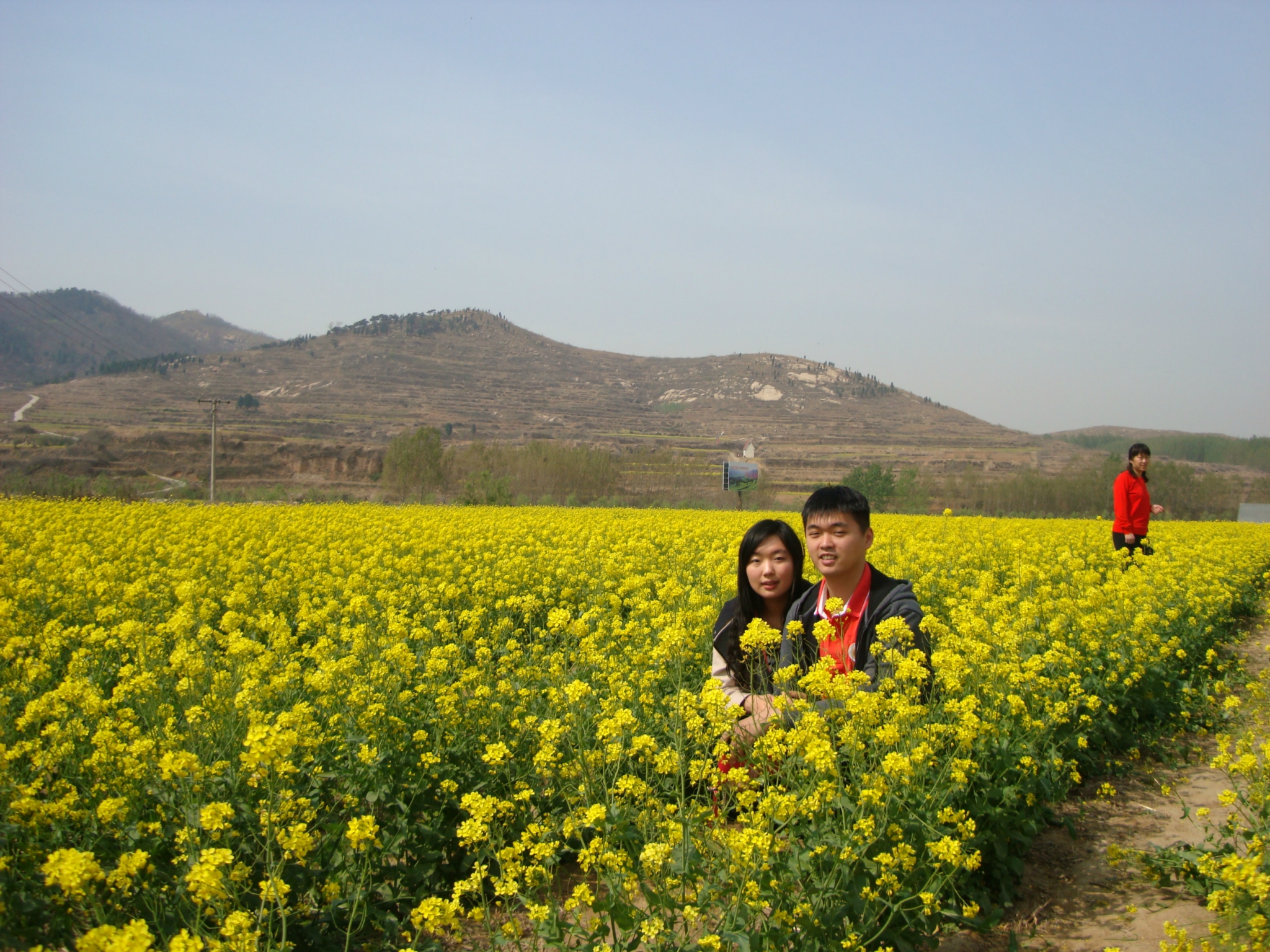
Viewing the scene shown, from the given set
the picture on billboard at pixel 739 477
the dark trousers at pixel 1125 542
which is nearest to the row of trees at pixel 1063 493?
the picture on billboard at pixel 739 477

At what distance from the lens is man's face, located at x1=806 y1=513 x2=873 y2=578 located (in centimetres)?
384

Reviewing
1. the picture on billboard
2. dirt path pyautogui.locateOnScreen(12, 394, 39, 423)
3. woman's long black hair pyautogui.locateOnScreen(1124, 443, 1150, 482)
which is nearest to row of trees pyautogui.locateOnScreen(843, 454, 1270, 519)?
the picture on billboard

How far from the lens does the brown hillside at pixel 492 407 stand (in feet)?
227

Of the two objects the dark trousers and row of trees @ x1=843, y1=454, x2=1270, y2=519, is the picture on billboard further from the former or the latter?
the dark trousers

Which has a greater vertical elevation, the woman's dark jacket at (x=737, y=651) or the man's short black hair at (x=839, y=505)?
the man's short black hair at (x=839, y=505)

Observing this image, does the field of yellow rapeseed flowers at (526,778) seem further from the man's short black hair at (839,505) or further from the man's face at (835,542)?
the man's short black hair at (839,505)

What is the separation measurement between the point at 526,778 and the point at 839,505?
198 cm

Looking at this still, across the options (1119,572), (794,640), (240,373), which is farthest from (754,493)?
(240,373)

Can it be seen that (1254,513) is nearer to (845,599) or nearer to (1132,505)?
(1132,505)

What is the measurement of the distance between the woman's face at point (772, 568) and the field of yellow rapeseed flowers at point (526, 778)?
64 centimetres

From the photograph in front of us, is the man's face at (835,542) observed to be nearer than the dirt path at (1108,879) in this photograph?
No

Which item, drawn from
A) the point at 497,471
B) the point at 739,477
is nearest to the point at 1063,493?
the point at 739,477

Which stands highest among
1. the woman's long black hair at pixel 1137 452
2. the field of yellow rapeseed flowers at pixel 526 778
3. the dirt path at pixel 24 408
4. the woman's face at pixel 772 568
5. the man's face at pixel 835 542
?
the dirt path at pixel 24 408

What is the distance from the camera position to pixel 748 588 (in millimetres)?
4273
